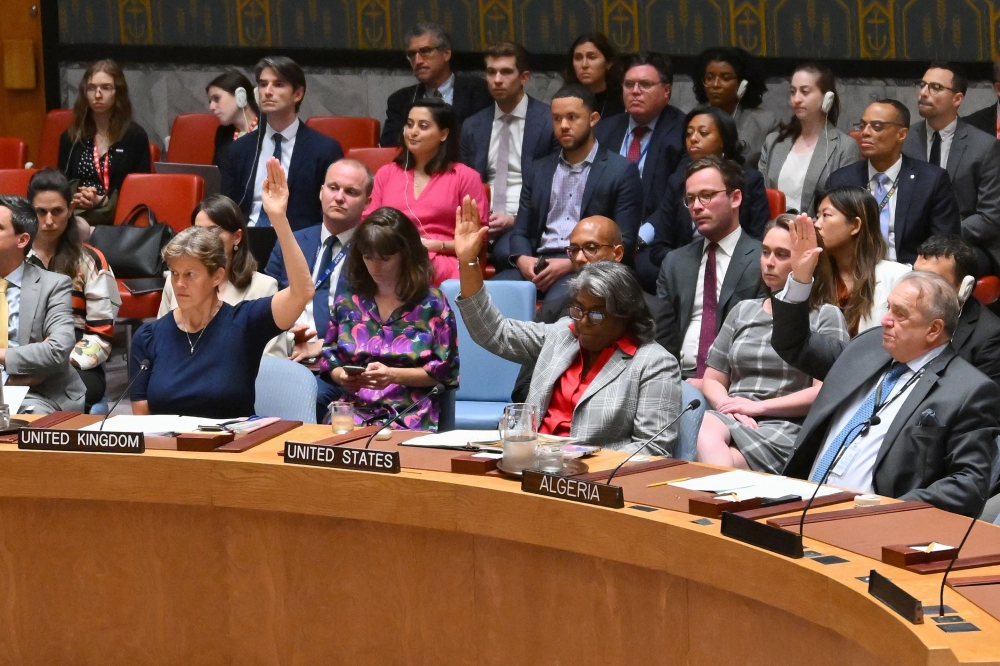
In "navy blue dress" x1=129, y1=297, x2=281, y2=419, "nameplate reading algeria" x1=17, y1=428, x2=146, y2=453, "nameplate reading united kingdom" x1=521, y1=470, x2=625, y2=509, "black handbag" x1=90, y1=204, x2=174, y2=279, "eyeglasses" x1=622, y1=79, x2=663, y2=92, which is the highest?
"eyeglasses" x1=622, y1=79, x2=663, y2=92

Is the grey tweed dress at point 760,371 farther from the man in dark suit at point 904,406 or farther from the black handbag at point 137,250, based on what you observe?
the black handbag at point 137,250

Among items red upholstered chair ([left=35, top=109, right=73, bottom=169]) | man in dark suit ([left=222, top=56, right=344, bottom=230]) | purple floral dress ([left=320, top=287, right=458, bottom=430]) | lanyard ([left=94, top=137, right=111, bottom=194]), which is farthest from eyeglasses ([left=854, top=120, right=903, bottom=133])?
red upholstered chair ([left=35, top=109, right=73, bottom=169])

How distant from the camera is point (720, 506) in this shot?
2285 mm

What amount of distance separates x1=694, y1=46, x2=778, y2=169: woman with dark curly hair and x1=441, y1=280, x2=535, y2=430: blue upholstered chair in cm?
170

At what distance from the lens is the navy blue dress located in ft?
11.0

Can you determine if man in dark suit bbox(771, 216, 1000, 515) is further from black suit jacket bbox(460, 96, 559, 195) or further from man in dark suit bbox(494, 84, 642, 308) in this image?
black suit jacket bbox(460, 96, 559, 195)

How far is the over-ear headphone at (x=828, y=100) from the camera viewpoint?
5141 mm

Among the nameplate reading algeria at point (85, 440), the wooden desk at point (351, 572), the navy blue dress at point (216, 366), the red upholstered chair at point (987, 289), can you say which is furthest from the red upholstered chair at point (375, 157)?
the nameplate reading algeria at point (85, 440)

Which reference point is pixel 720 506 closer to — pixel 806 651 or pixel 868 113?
pixel 806 651

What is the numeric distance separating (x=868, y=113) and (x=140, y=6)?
3.97 meters

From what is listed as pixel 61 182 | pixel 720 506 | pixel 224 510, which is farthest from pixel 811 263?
pixel 61 182

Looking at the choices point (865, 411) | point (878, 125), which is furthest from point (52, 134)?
point (865, 411)

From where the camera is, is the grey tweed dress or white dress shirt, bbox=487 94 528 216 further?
white dress shirt, bbox=487 94 528 216

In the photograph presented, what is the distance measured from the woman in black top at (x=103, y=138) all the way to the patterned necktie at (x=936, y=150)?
334 centimetres
